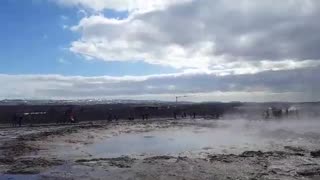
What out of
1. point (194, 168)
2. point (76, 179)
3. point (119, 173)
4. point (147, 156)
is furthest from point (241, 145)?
point (76, 179)

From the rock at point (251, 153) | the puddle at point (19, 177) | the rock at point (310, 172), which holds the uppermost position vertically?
the puddle at point (19, 177)

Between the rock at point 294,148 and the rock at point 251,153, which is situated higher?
the rock at point 251,153

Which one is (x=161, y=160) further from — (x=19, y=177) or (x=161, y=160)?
(x=19, y=177)

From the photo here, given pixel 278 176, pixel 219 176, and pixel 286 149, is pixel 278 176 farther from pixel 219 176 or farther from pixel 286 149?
pixel 286 149

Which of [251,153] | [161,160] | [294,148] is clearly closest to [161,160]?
[161,160]

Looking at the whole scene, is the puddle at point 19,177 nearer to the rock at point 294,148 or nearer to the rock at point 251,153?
the rock at point 251,153

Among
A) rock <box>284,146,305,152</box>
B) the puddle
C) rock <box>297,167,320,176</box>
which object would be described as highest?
the puddle

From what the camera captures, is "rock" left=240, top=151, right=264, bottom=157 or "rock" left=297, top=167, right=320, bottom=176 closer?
"rock" left=297, top=167, right=320, bottom=176

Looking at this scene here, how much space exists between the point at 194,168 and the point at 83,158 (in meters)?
5.85

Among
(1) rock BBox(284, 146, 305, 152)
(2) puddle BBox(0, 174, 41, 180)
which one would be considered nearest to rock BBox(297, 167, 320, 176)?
(1) rock BBox(284, 146, 305, 152)

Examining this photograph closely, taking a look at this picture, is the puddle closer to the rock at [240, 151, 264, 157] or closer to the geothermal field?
the geothermal field

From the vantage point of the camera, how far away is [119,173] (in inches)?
709

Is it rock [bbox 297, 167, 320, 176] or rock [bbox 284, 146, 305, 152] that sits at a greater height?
rock [bbox 284, 146, 305, 152]

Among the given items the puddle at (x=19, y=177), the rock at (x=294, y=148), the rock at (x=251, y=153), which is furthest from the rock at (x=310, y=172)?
the puddle at (x=19, y=177)
